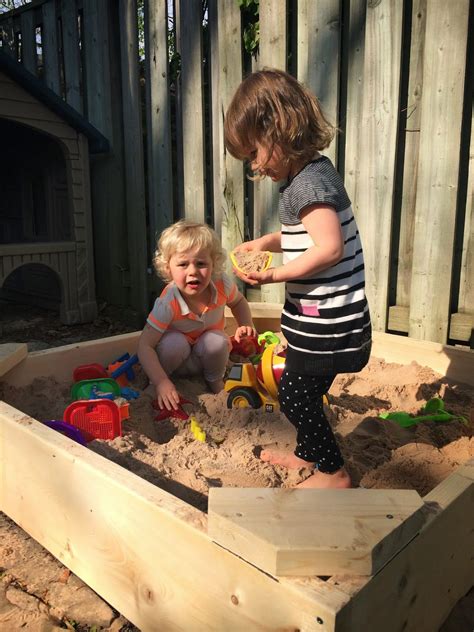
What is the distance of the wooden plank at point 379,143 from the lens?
2.57 m

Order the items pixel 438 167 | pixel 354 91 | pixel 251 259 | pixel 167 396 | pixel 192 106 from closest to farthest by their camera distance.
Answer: pixel 251 259, pixel 167 396, pixel 438 167, pixel 354 91, pixel 192 106

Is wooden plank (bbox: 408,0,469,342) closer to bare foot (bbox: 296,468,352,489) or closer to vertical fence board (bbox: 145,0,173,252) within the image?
bare foot (bbox: 296,468,352,489)

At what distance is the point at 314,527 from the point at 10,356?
1469mm

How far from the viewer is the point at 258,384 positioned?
2086 mm

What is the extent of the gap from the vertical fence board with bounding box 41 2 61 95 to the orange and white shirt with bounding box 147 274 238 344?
3195mm

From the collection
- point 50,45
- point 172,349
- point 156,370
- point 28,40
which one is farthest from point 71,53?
point 156,370

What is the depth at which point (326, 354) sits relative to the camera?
1414mm

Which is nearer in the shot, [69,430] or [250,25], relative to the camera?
[69,430]

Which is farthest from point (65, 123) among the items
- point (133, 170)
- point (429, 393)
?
point (429, 393)

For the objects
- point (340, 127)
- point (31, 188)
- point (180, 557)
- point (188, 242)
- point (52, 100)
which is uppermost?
point (52, 100)

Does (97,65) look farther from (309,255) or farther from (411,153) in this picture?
(309,255)

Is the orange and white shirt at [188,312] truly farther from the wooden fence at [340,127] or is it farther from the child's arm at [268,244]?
the wooden fence at [340,127]

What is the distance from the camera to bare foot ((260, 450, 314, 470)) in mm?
1562

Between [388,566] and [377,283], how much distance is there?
204 centimetres
